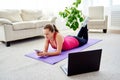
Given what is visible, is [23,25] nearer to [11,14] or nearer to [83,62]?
[11,14]

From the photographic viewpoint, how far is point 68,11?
466 centimetres

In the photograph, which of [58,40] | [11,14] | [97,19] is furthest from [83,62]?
[97,19]

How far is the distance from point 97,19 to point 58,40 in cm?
289

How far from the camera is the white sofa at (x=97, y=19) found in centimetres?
Answer: 455

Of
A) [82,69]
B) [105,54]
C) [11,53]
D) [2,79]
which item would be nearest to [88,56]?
[82,69]

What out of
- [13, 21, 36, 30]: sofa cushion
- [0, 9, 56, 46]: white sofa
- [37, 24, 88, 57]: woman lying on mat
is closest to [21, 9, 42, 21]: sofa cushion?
[0, 9, 56, 46]: white sofa

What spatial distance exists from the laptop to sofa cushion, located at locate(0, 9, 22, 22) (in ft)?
8.55

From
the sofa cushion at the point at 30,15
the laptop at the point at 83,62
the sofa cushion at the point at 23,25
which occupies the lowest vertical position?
the laptop at the point at 83,62

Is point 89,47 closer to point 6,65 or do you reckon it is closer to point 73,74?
point 73,74

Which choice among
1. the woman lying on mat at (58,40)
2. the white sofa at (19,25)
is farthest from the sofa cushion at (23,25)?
the woman lying on mat at (58,40)

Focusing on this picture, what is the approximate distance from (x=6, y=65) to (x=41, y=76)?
0.70 m

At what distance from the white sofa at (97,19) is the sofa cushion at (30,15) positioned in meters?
1.62

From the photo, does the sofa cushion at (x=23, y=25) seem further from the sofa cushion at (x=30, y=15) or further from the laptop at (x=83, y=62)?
the laptop at (x=83, y=62)

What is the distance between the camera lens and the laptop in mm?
1697
